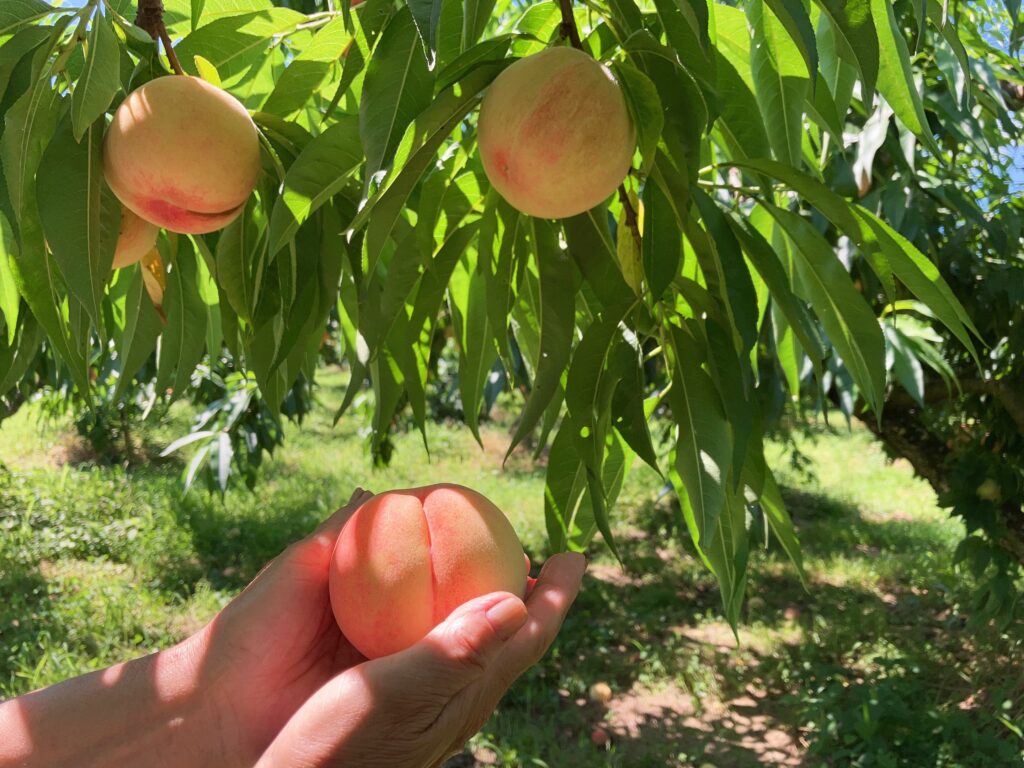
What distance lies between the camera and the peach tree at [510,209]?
26.7 inches

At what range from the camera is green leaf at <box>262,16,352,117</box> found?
861 millimetres

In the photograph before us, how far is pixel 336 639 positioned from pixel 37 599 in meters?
3.78

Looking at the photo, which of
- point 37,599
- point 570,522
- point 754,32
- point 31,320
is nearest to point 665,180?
point 754,32

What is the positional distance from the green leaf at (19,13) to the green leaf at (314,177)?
0.93 ft

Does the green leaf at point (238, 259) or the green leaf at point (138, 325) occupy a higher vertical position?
the green leaf at point (238, 259)

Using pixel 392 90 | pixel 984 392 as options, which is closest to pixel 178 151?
pixel 392 90

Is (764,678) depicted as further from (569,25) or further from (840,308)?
(569,25)

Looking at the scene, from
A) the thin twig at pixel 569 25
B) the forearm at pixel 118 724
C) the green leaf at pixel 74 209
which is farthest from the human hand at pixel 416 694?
the thin twig at pixel 569 25

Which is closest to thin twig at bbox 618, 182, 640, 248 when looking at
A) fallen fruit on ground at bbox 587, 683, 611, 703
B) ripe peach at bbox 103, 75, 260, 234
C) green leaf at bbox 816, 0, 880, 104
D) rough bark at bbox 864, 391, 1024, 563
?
green leaf at bbox 816, 0, 880, 104

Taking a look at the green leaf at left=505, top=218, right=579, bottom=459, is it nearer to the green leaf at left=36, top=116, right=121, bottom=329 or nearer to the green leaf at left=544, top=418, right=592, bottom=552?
the green leaf at left=544, top=418, right=592, bottom=552

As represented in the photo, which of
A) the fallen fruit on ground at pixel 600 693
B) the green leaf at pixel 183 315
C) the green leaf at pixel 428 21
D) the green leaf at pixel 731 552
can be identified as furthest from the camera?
the fallen fruit on ground at pixel 600 693

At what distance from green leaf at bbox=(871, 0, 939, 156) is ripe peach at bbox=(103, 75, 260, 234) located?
1.78ft

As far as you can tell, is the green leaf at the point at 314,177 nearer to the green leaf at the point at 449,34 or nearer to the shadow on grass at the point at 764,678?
the green leaf at the point at 449,34

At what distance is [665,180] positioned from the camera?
70 centimetres
